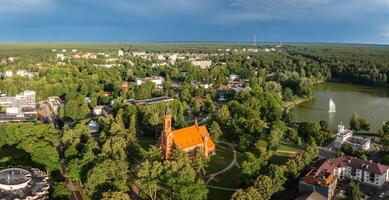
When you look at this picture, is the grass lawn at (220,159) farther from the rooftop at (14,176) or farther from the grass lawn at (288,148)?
the rooftop at (14,176)

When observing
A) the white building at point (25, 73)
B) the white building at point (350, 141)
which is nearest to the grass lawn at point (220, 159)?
the white building at point (350, 141)

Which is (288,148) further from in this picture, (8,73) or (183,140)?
(8,73)

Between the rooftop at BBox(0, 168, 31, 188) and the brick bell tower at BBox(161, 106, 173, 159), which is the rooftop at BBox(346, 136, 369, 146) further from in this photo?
the rooftop at BBox(0, 168, 31, 188)

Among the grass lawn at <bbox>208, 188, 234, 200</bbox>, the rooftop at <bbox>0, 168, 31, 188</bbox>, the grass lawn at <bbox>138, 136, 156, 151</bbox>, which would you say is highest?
the rooftop at <bbox>0, 168, 31, 188</bbox>

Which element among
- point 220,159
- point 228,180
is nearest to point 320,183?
point 228,180

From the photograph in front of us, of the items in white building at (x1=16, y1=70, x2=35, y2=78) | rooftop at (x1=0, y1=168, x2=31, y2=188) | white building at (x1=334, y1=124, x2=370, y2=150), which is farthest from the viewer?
white building at (x1=16, y1=70, x2=35, y2=78)

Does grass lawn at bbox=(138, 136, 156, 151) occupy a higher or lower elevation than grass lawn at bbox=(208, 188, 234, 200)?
higher

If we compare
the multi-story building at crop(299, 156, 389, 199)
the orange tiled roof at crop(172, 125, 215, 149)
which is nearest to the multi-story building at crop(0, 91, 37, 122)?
the orange tiled roof at crop(172, 125, 215, 149)
